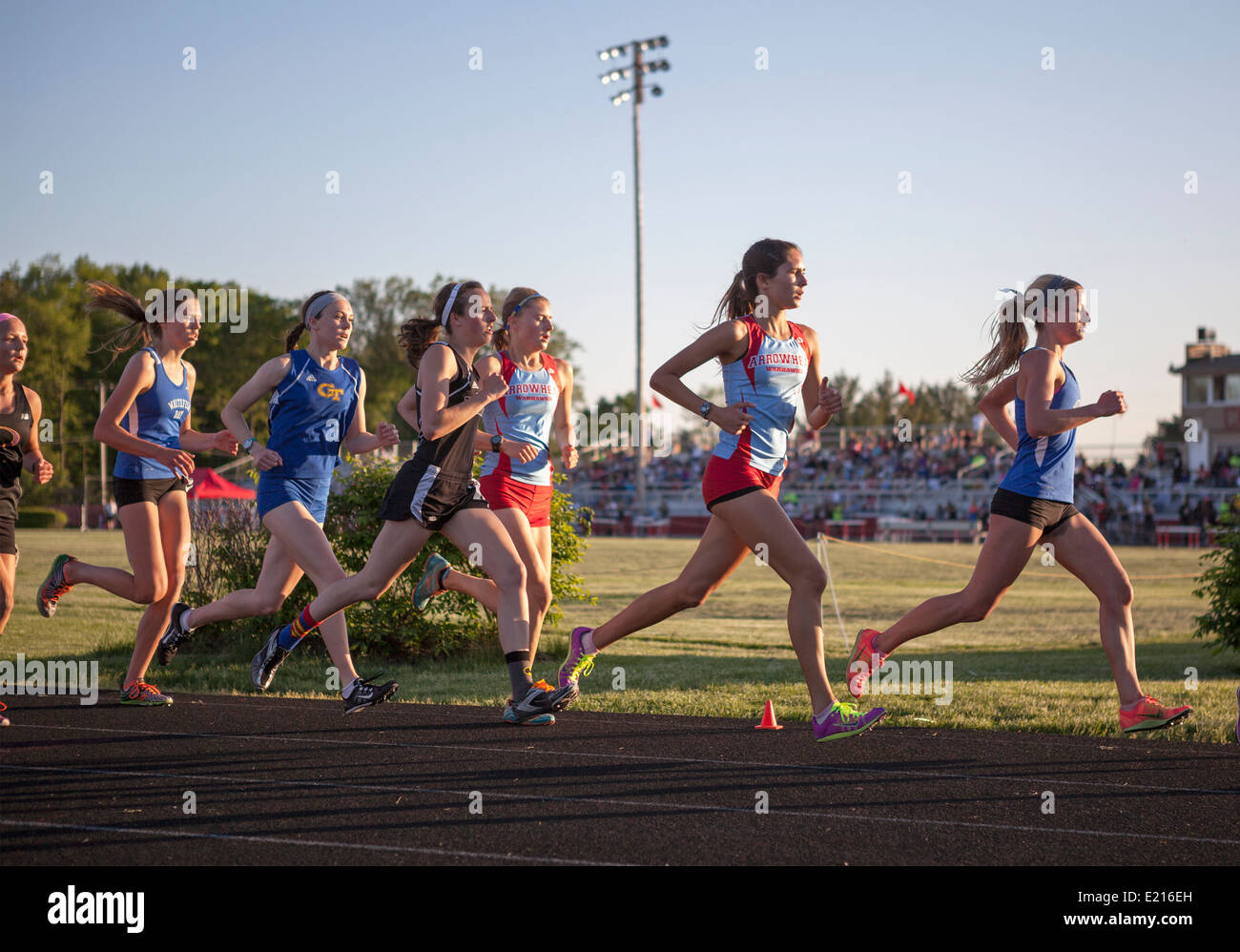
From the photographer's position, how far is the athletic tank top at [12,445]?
6.51 m

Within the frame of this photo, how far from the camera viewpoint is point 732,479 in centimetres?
582

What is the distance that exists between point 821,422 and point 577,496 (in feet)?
181

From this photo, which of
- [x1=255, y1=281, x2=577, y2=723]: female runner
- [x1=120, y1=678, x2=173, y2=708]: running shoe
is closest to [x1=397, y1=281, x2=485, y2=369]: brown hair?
[x1=255, y1=281, x2=577, y2=723]: female runner

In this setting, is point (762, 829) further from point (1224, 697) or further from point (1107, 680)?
point (1107, 680)

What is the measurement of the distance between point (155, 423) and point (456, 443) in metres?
1.78

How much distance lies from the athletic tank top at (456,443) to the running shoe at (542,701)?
1.22 meters

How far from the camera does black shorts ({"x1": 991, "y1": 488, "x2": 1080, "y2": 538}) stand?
6.02 meters

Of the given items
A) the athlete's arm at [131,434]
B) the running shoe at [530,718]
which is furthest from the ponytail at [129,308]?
the running shoe at [530,718]

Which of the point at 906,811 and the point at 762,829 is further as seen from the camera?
the point at 906,811

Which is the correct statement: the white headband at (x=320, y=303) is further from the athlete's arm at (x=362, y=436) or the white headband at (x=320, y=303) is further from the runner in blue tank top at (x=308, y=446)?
the athlete's arm at (x=362, y=436)

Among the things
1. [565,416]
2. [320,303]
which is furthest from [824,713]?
[320,303]
